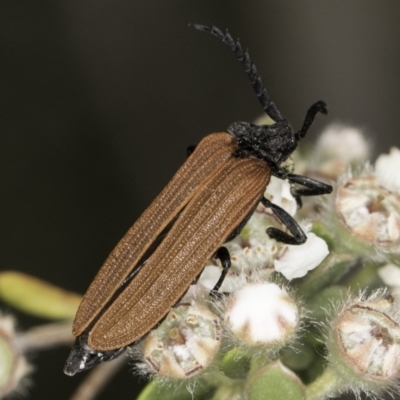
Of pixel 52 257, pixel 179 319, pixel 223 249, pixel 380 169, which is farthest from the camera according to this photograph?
pixel 52 257

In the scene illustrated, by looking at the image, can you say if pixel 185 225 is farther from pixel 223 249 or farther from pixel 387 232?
pixel 387 232

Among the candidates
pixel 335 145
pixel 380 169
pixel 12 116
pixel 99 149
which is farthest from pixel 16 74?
pixel 380 169

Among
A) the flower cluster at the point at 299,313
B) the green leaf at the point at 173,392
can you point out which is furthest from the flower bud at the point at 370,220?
the green leaf at the point at 173,392

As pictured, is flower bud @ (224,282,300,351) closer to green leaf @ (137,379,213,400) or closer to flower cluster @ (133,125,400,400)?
flower cluster @ (133,125,400,400)

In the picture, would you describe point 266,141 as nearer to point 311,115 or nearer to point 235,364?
point 311,115

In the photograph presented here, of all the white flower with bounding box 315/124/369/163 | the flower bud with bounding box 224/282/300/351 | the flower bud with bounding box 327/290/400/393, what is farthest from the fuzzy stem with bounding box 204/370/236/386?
the white flower with bounding box 315/124/369/163

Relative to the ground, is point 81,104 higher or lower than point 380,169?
lower

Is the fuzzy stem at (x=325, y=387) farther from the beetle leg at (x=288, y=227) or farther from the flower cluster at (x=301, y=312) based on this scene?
the beetle leg at (x=288, y=227)
